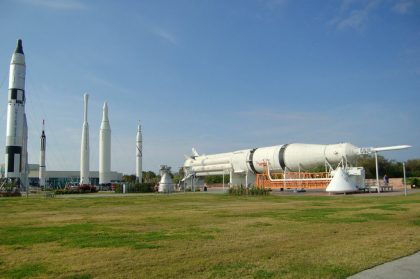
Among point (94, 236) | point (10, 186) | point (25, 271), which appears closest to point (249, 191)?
point (94, 236)

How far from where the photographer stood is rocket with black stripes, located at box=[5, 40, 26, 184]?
40625 millimetres

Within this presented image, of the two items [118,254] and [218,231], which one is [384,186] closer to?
[218,231]

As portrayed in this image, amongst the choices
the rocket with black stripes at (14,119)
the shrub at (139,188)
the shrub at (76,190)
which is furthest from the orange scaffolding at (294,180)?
the rocket with black stripes at (14,119)

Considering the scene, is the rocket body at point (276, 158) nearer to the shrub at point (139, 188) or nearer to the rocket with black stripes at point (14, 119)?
the shrub at point (139, 188)

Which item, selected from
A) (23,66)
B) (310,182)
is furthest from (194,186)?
(23,66)

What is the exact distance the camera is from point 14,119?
134 feet

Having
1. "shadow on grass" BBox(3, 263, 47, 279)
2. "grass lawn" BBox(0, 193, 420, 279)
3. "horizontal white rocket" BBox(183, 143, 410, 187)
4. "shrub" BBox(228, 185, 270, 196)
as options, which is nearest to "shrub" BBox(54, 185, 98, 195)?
"horizontal white rocket" BBox(183, 143, 410, 187)

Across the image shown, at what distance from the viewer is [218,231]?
10.1 metres

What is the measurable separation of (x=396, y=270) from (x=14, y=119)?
137 ft

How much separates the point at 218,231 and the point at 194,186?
46861 millimetres

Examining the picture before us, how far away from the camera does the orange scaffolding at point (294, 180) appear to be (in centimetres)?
3679

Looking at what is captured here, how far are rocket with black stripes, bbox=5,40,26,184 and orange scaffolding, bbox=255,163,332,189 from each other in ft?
83.9

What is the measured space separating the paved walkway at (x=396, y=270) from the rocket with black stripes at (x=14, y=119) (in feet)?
136

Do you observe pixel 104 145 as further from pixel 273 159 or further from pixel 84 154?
pixel 273 159
